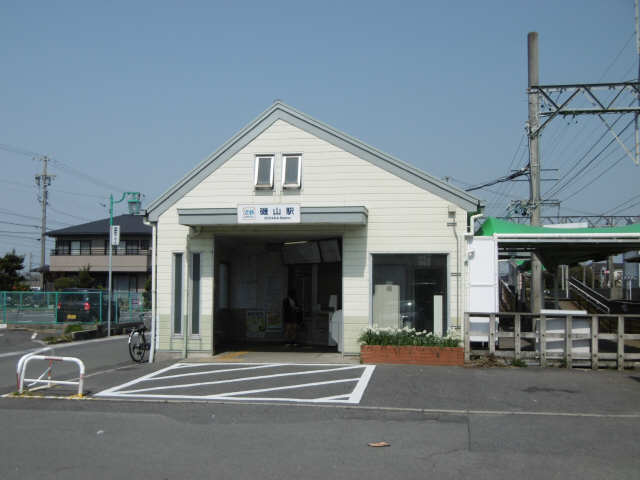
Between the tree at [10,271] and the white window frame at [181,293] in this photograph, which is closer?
the white window frame at [181,293]

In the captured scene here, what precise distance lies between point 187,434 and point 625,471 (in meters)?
5.21

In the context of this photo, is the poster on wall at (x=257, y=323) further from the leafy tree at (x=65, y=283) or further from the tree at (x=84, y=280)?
the leafy tree at (x=65, y=283)

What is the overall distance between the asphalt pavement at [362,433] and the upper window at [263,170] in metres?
5.43

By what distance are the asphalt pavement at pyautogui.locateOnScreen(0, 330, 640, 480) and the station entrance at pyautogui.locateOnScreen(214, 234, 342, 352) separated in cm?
635

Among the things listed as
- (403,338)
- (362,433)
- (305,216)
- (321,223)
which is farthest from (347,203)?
(362,433)

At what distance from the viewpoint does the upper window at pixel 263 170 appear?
15.4 metres

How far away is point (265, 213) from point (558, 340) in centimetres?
712

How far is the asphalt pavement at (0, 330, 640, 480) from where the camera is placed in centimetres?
668

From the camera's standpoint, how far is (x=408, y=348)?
547 inches

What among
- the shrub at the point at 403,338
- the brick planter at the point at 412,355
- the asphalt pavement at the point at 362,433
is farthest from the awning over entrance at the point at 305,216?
the asphalt pavement at the point at 362,433

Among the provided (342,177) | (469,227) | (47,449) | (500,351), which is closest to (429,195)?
(469,227)

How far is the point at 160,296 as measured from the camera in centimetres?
1558

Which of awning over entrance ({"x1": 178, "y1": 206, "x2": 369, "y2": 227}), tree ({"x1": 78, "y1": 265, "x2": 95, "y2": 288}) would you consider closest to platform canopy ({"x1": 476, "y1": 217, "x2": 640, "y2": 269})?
awning over entrance ({"x1": 178, "y1": 206, "x2": 369, "y2": 227})

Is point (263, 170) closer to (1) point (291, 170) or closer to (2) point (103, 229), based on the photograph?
(1) point (291, 170)
